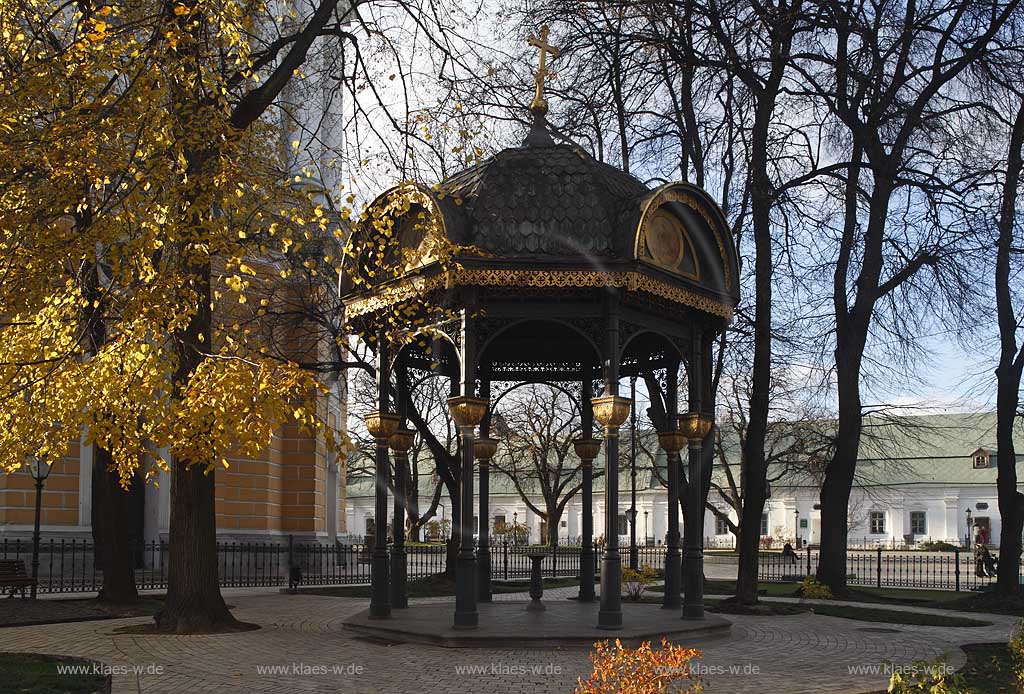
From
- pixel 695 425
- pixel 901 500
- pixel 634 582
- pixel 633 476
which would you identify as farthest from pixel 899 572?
pixel 901 500

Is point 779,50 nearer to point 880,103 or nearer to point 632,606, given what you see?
point 880,103

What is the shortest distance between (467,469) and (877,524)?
7172cm

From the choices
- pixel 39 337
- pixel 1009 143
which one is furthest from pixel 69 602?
pixel 1009 143

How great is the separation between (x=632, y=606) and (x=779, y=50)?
10.8 m

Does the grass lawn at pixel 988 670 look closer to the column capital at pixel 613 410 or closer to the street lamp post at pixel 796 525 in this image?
the column capital at pixel 613 410

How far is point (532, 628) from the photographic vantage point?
13.0 meters

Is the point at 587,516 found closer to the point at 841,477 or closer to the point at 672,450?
the point at 672,450

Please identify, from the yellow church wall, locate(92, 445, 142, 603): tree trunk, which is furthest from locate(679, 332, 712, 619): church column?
the yellow church wall

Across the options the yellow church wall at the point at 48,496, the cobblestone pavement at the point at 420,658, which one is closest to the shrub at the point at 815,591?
the cobblestone pavement at the point at 420,658

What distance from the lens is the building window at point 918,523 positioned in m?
76.7

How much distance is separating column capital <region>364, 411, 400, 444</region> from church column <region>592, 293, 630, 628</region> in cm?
331

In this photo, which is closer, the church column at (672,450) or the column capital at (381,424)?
the column capital at (381,424)

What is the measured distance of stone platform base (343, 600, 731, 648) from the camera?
40.6ft

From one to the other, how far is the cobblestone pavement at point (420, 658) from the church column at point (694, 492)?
780mm
